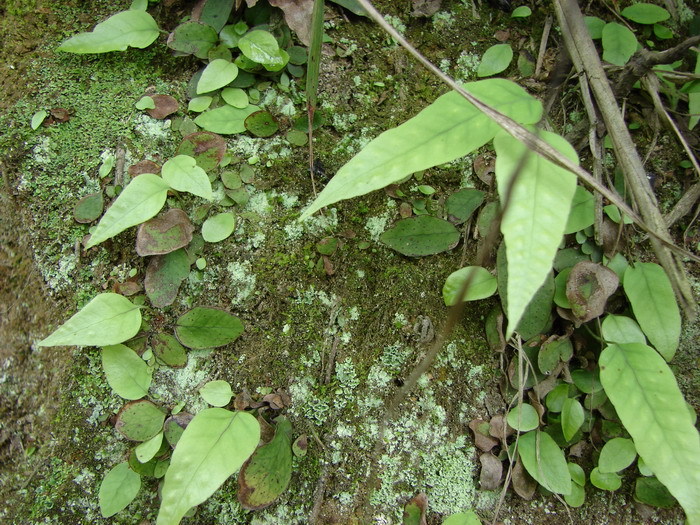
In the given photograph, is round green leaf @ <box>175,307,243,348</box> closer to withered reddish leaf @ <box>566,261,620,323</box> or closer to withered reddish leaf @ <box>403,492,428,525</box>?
withered reddish leaf @ <box>403,492,428,525</box>

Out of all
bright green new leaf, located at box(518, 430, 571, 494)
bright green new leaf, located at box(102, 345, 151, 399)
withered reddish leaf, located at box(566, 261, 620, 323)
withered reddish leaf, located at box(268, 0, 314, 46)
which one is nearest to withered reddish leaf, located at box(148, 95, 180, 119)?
withered reddish leaf, located at box(268, 0, 314, 46)

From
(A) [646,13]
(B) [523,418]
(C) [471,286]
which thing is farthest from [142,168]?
(A) [646,13]

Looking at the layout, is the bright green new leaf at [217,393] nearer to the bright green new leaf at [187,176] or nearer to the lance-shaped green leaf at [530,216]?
the bright green new leaf at [187,176]

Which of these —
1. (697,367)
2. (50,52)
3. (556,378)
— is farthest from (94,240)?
(697,367)

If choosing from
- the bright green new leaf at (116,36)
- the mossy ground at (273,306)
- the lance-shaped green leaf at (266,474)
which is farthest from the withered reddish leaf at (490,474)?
the bright green new leaf at (116,36)

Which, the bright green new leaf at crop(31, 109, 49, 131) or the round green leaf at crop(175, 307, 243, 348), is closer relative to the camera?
the round green leaf at crop(175, 307, 243, 348)

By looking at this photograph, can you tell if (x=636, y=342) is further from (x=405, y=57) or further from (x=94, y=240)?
(x=94, y=240)

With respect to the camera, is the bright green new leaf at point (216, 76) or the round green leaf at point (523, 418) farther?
the bright green new leaf at point (216, 76)
